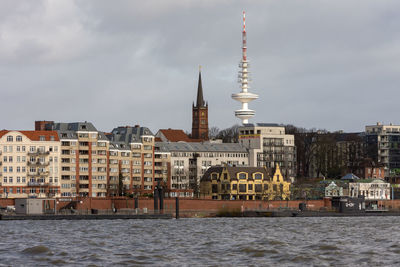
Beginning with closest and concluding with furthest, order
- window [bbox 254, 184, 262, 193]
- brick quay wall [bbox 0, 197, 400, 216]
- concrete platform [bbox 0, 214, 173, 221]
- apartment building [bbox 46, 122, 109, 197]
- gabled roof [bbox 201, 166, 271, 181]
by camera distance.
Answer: concrete platform [bbox 0, 214, 173, 221] < brick quay wall [bbox 0, 197, 400, 216] < apartment building [bbox 46, 122, 109, 197] < window [bbox 254, 184, 262, 193] < gabled roof [bbox 201, 166, 271, 181]

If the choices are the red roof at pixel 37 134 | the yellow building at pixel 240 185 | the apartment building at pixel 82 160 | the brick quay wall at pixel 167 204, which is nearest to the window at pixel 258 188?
the yellow building at pixel 240 185

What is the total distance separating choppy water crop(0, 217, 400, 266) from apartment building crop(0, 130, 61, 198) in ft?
232

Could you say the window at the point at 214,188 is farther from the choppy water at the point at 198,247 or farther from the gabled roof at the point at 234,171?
the choppy water at the point at 198,247

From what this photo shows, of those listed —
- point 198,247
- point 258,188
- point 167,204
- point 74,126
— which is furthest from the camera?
point 258,188

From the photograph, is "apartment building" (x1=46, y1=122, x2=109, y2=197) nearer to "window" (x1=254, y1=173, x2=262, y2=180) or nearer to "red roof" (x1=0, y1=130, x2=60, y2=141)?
"red roof" (x1=0, y1=130, x2=60, y2=141)

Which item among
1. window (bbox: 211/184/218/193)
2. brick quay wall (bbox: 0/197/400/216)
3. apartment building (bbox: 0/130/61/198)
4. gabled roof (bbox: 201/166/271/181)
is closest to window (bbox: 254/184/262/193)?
gabled roof (bbox: 201/166/271/181)

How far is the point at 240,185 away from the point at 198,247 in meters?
112

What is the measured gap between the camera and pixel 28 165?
593ft

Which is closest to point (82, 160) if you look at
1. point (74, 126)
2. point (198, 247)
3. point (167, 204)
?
point (74, 126)

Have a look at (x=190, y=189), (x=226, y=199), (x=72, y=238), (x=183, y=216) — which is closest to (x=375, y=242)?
(x=72, y=238)

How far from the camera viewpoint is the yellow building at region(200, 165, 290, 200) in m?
190

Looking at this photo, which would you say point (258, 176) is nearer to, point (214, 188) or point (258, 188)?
point (258, 188)

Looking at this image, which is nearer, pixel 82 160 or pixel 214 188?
pixel 82 160

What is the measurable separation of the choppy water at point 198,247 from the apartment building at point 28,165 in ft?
232
